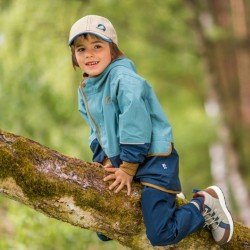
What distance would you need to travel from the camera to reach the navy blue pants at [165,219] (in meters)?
3.06

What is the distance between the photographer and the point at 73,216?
305cm

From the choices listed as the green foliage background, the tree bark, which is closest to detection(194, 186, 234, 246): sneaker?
the tree bark

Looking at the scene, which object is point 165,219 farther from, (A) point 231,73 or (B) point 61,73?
(A) point 231,73

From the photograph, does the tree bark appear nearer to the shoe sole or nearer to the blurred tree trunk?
the shoe sole

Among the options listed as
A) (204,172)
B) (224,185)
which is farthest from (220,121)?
(204,172)

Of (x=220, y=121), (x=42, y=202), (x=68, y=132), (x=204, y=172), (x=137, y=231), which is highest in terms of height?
(x=42, y=202)

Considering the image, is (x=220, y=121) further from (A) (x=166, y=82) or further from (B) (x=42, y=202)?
(B) (x=42, y=202)

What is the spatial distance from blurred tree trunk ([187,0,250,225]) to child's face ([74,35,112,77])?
9290 millimetres

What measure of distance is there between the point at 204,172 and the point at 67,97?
7461mm

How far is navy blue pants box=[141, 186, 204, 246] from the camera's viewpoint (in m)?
→ 3.06

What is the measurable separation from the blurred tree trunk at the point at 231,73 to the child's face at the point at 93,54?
30.5 ft

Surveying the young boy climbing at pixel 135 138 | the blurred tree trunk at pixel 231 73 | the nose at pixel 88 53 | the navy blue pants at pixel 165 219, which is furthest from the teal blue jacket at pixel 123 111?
the blurred tree trunk at pixel 231 73

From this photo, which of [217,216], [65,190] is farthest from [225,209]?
[65,190]

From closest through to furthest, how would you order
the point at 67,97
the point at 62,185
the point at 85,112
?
the point at 62,185 → the point at 85,112 → the point at 67,97
